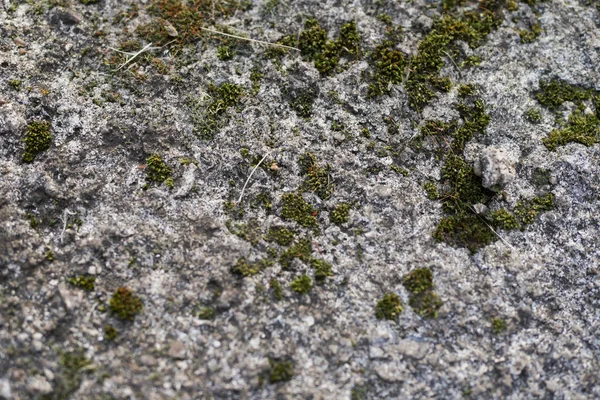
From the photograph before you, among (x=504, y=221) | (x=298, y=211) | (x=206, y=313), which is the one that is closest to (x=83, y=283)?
(x=206, y=313)

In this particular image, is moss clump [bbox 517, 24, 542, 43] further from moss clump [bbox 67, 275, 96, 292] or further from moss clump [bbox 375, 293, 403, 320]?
moss clump [bbox 67, 275, 96, 292]

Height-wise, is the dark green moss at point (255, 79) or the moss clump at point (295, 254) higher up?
the dark green moss at point (255, 79)

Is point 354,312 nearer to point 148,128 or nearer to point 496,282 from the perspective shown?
point 496,282

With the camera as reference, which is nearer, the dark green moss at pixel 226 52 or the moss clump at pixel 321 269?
the moss clump at pixel 321 269

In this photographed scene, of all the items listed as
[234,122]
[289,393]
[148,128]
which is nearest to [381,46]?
[234,122]

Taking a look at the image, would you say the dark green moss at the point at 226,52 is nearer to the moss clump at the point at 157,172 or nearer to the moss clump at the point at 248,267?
the moss clump at the point at 157,172

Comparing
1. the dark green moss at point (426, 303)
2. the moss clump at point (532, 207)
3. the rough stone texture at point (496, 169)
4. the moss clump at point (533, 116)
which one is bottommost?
the dark green moss at point (426, 303)

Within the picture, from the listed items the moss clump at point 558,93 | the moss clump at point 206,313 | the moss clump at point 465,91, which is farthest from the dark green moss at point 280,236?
the moss clump at point 558,93

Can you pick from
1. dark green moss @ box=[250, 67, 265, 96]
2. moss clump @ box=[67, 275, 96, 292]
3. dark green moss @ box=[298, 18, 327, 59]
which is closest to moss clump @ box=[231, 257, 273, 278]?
moss clump @ box=[67, 275, 96, 292]
